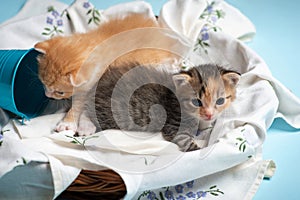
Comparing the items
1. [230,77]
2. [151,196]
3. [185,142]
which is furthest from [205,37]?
[151,196]

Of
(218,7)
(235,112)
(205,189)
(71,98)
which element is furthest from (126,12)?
(205,189)

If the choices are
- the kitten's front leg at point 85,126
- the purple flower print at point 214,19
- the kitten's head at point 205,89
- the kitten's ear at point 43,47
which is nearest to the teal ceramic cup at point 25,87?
the kitten's ear at point 43,47

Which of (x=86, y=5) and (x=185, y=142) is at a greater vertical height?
(x=86, y=5)

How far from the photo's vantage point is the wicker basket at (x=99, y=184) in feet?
5.57

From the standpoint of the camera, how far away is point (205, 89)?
73.1 inches

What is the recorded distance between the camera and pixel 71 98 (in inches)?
81.0

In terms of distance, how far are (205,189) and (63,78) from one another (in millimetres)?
591

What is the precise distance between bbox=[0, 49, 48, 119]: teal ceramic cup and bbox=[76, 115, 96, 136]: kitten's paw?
0.20m

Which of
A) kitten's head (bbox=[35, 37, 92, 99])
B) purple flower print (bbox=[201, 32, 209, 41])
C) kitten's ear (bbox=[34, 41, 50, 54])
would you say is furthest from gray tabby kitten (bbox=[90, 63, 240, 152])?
purple flower print (bbox=[201, 32, 209, 41])

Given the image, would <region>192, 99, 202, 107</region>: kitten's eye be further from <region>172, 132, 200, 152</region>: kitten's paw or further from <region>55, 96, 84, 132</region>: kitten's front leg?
<region>55, 96, 84, 132</region>: kitten's front leg

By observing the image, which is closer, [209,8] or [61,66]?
[61,66]

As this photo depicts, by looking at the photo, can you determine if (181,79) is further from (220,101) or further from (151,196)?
(151,196)

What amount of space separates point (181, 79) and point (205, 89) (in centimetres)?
9

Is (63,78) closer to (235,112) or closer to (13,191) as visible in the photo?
(13,191)
